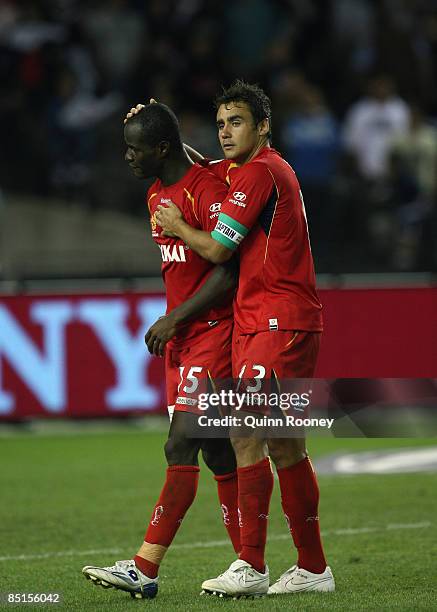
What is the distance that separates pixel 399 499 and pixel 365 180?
617cm

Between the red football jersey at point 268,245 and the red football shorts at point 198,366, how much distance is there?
206mm

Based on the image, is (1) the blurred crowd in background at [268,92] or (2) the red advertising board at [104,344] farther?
(1) the blurred crowd in background at [268,92]

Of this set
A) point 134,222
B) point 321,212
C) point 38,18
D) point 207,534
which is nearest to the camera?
point 207,534

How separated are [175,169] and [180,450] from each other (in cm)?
132

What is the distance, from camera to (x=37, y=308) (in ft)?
44.0

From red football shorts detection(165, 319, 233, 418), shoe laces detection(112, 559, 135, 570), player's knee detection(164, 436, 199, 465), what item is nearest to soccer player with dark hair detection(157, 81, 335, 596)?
red football shorts detection(165, 319, 233, 418)

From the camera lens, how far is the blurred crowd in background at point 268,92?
14891 mm

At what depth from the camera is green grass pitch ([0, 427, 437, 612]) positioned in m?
6.33

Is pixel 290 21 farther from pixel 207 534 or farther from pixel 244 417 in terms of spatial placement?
pixel 244 417

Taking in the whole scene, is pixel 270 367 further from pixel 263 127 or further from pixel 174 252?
pixel 263 127

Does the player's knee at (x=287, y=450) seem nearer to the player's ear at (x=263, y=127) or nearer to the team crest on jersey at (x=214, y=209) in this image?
the team crest on jersey at (x=214, y=209)

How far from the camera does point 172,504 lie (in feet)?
21.2

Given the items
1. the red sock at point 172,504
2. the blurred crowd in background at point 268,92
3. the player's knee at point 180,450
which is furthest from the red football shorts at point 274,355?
the blurred crowd in background at point 268,92

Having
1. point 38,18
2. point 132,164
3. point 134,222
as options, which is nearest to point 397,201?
point 134,222
